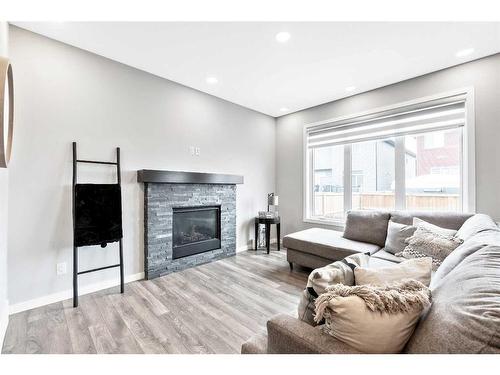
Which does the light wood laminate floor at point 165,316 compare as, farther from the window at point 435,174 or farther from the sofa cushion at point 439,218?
the window at point 435,174

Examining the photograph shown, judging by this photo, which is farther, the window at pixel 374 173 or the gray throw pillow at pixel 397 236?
the window at pixel 374 173

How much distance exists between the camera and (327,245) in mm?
2805

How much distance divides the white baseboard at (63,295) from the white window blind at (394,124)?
3555mm

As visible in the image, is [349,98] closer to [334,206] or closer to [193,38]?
[334,206]

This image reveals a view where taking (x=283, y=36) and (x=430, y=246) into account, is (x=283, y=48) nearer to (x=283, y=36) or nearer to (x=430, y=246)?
(x=283, y=36)

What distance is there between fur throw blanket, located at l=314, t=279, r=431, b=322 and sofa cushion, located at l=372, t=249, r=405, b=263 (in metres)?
1.72

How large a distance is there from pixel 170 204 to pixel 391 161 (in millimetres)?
3271

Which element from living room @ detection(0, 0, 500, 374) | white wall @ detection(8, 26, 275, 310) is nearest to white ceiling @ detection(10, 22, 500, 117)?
living room @ detection(0, 0, 500, 374)

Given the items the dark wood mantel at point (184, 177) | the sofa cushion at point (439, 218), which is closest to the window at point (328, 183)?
the sofa cushion at point (439, 218)

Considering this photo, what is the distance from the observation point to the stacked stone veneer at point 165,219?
9.47 feet

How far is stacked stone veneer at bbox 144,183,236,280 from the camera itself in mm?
2887

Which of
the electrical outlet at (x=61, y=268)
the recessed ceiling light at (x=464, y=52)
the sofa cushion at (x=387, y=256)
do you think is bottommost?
the electrical outlet at (x=61, y=268)

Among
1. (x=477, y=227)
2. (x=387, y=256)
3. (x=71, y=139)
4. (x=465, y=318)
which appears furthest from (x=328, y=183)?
(x=71, y=139)
